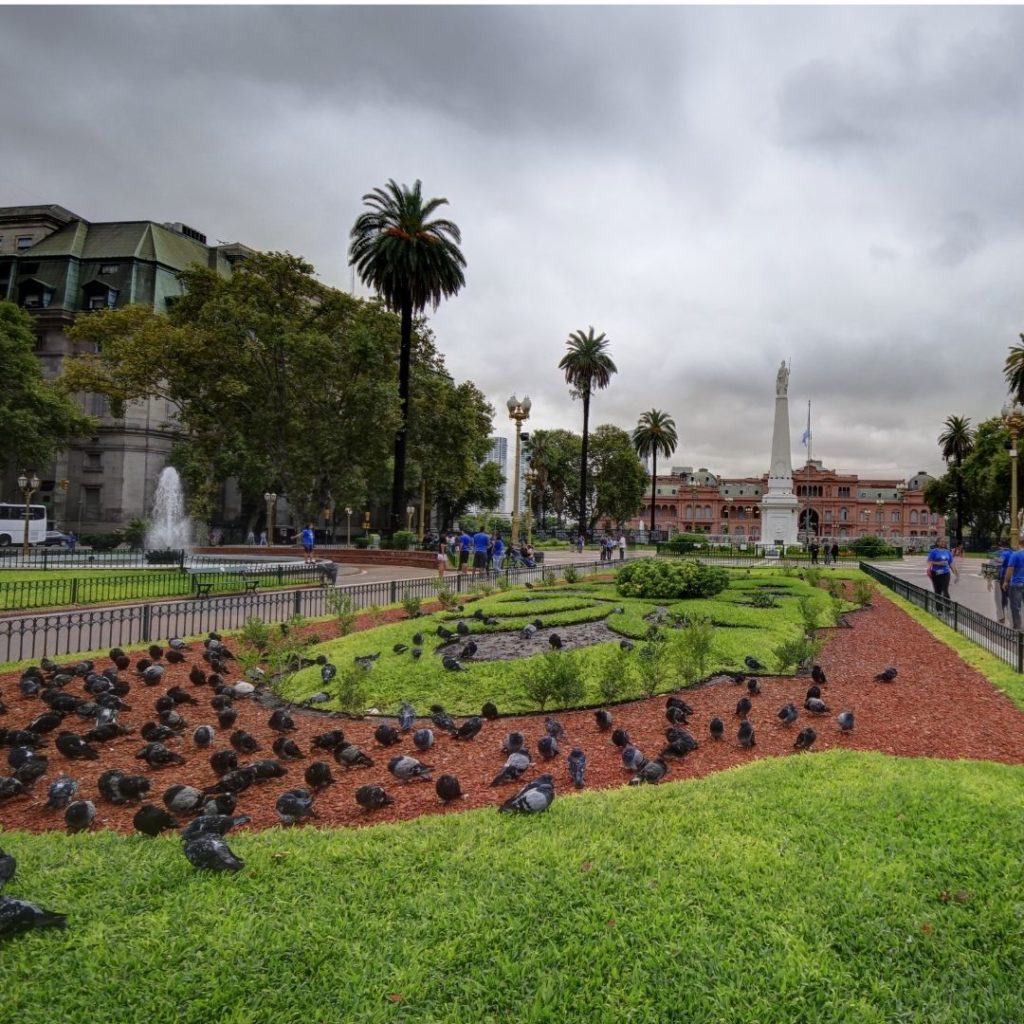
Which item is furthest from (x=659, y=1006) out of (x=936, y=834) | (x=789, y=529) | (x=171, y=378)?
Answer: (x=789, y=529)

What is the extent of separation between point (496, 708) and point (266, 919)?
4.16 metres

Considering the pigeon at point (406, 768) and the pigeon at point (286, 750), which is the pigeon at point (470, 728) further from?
the pigeon at point (286, 750)

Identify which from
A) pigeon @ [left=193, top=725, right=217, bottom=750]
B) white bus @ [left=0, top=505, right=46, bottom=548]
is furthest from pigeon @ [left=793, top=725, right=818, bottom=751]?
white bus @ [left=0, top=505, right=46, bottom=548]

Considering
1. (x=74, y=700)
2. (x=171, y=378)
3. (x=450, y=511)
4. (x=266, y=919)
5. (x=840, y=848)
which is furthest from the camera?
(x=450, y=511)

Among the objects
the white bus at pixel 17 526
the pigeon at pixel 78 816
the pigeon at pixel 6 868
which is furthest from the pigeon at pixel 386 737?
the white bus at pixel 17 526

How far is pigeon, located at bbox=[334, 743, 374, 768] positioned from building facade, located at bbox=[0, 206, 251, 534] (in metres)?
48.3

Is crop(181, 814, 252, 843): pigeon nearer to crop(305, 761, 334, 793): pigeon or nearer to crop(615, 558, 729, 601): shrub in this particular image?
crop(305, 761, 334, 793): pigeon

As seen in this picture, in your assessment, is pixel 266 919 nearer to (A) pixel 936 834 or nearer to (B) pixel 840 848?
(B) pixel 840 848

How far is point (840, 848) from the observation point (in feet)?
12.1

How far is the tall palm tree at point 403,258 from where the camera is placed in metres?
34.0

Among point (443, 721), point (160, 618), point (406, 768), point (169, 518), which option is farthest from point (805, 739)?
point (169, 518)

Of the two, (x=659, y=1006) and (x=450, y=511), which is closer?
(x=659, y=1006)

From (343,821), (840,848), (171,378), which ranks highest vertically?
(171,378)

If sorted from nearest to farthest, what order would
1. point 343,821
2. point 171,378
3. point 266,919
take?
point 266,919 < point 343,821 < point 171,378
